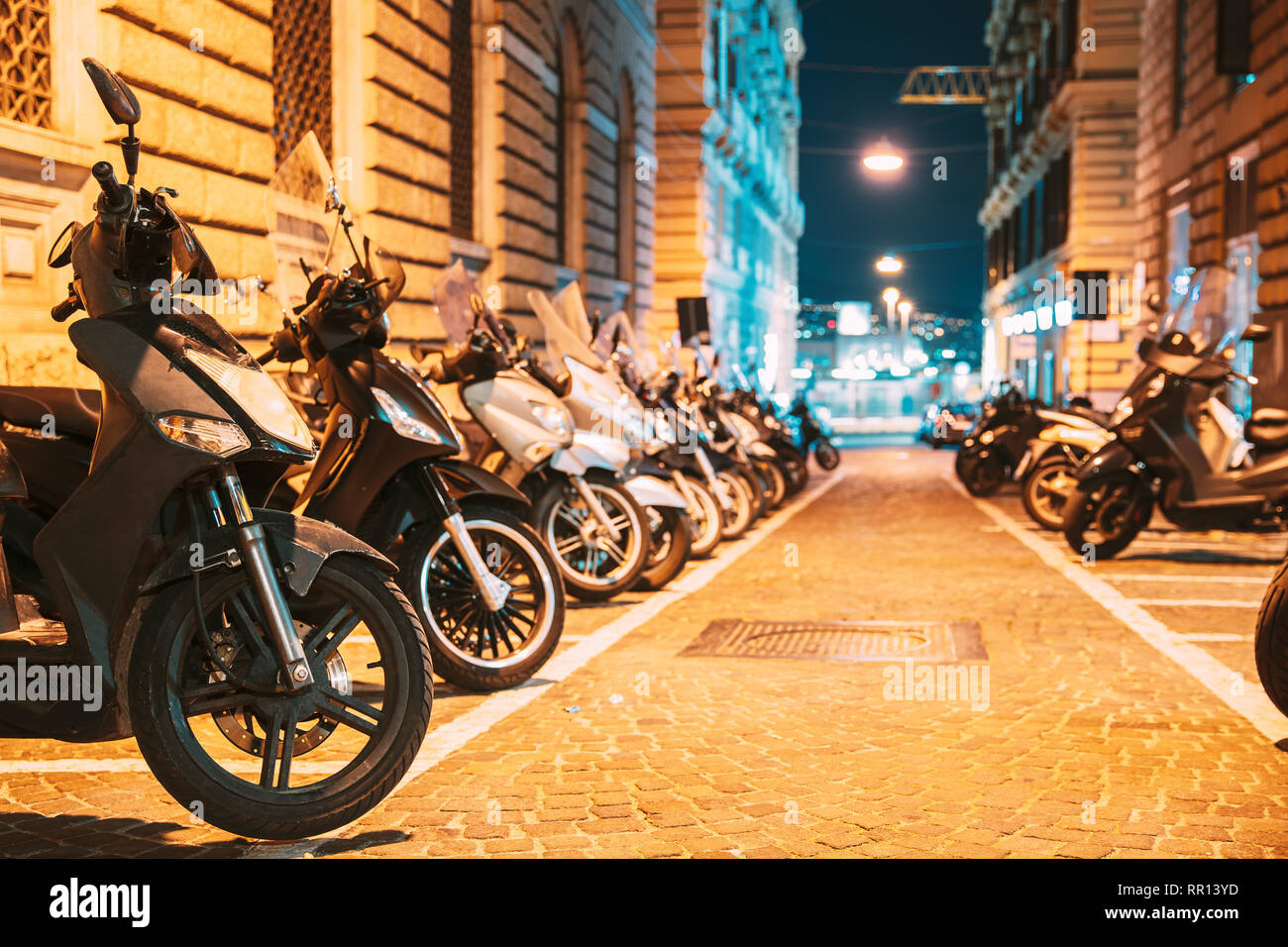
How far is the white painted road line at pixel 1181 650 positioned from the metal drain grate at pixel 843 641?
822mm

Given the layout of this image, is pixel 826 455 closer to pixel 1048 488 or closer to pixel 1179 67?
pixel 1179 67

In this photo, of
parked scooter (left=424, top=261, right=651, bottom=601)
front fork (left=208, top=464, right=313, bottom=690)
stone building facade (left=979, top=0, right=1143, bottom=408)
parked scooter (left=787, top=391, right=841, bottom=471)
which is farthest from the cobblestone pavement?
stone building facade (left=979, top=0, right=1143, bottom=408)

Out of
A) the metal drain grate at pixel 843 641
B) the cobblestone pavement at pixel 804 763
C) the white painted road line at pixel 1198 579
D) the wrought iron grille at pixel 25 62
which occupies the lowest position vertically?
the white painted road line at pixel 1198 579

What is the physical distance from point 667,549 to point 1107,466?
3.52 meters

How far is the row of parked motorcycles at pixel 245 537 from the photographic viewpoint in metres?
3.51

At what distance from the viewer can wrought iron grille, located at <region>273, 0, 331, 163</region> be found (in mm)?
11156

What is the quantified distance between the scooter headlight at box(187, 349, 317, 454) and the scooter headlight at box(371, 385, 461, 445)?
1657mm

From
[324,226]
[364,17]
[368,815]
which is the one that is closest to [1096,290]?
[364,17]

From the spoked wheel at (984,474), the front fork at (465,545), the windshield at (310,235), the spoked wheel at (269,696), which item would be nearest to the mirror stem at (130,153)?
the spoked wheel at (269,696)

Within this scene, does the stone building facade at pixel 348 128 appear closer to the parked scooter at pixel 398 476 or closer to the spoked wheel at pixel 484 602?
the parked scooter at pixel 398 476

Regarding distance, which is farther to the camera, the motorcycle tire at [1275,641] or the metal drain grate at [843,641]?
the metal drain grate at [843,641]

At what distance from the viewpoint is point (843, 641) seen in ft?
22.8
